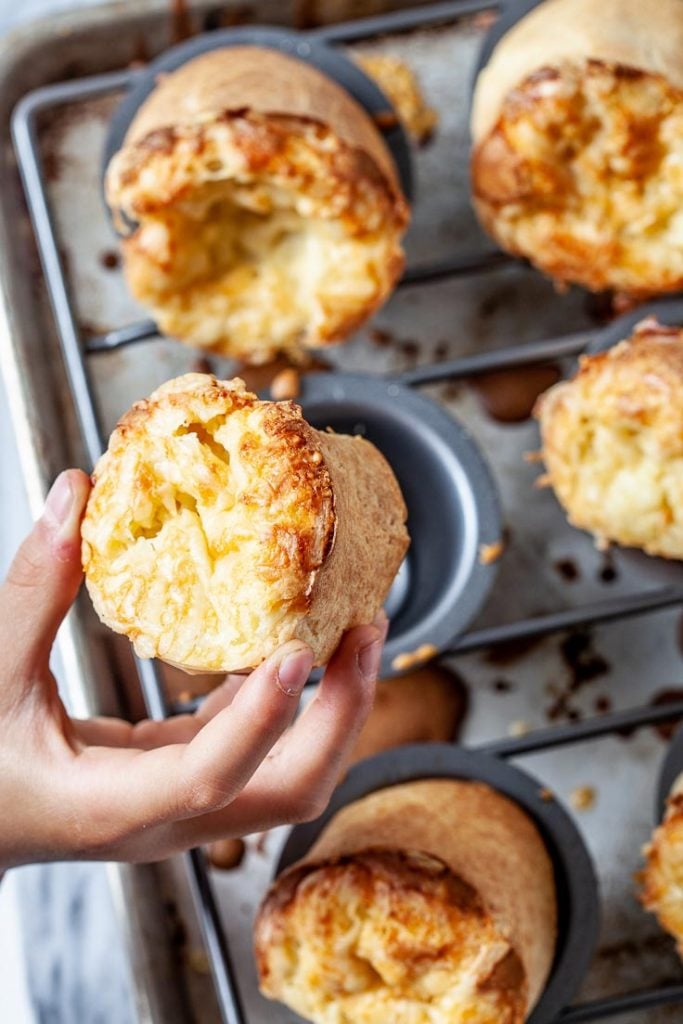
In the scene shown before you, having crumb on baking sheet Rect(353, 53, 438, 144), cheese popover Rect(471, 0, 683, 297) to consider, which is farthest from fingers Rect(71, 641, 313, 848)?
crumb on baking sheet Rect(353, 53, 438, 144)

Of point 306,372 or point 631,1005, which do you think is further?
point 306,372

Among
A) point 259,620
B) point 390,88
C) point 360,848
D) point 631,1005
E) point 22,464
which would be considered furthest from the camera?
point 390,88

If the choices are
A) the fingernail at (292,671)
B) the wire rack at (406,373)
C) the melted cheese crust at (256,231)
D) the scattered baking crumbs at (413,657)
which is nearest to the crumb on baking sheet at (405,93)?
the wire rack at (406,373)

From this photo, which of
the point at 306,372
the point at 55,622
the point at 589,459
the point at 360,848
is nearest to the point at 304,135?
the point at 306,372

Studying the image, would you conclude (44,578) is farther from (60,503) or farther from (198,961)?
(198,961)

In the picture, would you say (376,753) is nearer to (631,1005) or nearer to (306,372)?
(631,1005)

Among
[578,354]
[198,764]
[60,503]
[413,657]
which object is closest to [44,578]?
[60,503]

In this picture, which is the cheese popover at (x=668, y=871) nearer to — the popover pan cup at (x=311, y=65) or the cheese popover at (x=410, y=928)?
the cheese popover at (x=410, y=928)
